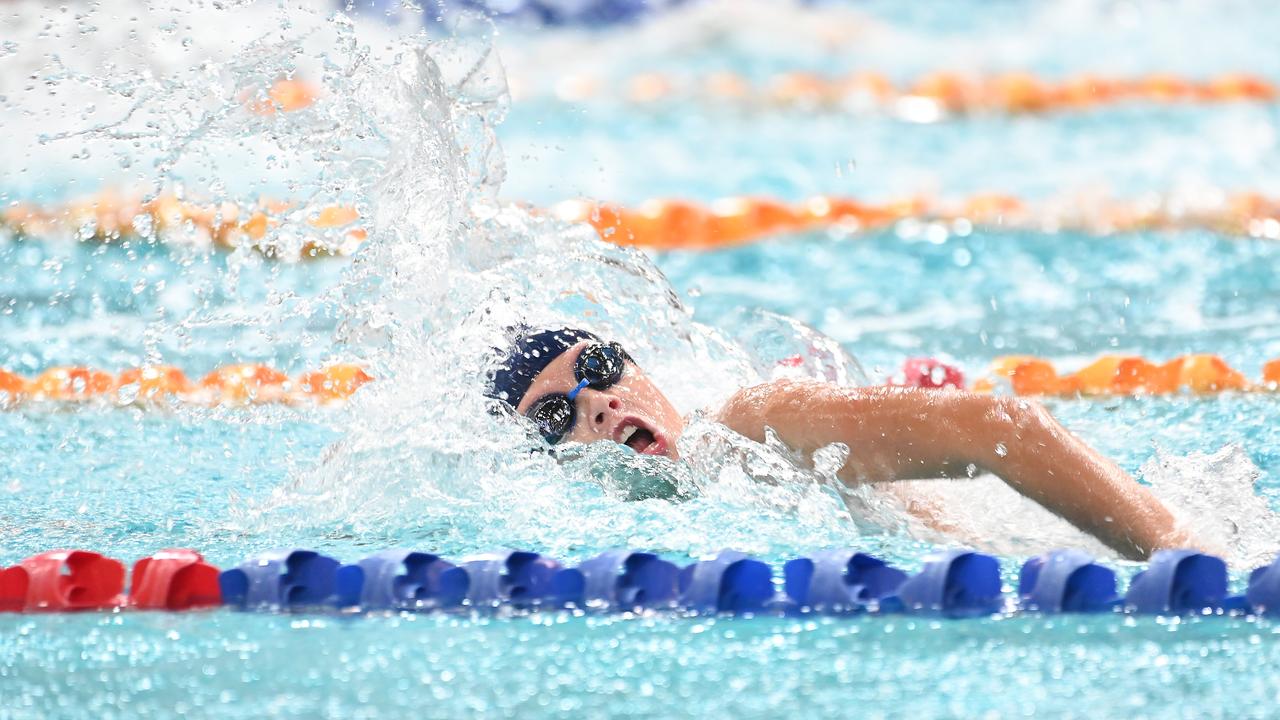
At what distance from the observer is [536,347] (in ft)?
8.68

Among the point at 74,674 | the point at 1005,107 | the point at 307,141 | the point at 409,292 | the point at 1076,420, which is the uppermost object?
the point at 1005,107

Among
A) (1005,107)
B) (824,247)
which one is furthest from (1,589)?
(1005,107)

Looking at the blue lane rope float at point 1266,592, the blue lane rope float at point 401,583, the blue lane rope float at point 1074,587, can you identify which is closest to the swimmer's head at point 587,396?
the blue lane rope float at point 401,583

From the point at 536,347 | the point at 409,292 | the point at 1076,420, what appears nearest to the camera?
the point at 536,347

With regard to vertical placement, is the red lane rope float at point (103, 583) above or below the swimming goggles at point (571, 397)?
below

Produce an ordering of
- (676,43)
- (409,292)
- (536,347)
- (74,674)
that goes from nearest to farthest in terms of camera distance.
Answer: (74,674) < (536,347) < (409,292) < (676,43)

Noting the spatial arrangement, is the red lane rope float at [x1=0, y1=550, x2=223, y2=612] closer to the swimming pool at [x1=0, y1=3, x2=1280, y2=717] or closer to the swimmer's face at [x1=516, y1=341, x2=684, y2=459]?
the swimming pool at [x1=0, y1=3, x2=1280, y2=717]

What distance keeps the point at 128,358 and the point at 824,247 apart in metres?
2.74

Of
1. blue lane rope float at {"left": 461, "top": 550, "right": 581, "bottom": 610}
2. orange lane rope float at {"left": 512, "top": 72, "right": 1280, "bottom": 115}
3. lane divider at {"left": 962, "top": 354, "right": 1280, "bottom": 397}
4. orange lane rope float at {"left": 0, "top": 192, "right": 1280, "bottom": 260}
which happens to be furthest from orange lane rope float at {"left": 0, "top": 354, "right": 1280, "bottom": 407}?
orange lane rope float at {"left": 512, "top": 72, "right": 1280, "bottom": 115}

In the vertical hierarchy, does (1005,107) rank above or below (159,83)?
above

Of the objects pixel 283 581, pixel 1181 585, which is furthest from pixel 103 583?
pixel 1181 585

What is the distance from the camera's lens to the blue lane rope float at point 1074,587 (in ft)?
6.46

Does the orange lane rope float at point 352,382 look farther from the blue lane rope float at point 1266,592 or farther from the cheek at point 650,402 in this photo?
the blue lane rope float at point 1266,592

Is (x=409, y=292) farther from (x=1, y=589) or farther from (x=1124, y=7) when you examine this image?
(x=1124, y=7)
